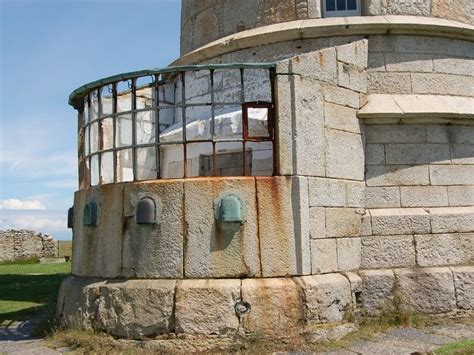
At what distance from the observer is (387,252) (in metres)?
6.90

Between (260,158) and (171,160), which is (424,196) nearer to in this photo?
(260,158)

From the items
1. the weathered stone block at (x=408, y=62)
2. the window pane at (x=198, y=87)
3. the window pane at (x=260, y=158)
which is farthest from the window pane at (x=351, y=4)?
the window pane at (x=260, y=158)

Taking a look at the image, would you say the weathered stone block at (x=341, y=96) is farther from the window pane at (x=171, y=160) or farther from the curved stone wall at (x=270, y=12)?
the window pane at (x=171, y=160)

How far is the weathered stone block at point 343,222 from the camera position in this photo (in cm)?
636

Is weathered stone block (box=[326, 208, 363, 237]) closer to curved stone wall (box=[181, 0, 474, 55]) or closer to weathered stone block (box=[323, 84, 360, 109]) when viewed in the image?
weathered stone block (box=[323, 84, 360, 109])

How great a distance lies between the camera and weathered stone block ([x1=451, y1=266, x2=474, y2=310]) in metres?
6.82

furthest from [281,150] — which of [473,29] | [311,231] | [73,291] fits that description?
[473,29]

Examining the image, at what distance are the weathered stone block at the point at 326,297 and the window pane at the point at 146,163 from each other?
7.65ft

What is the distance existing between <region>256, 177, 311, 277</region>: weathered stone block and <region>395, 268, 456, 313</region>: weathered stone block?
1.53 metres

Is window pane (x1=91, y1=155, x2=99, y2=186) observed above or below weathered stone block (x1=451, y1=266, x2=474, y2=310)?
above

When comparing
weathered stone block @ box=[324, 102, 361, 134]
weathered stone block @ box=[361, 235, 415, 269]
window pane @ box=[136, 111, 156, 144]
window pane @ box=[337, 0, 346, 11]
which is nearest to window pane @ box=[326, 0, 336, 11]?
window pane @ box=[337, 0, 346, 11]

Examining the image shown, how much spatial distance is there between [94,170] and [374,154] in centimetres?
375

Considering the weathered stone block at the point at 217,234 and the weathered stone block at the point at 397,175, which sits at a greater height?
the weathered stone block at the point at 397,175

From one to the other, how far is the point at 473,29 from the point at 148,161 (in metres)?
5.22
